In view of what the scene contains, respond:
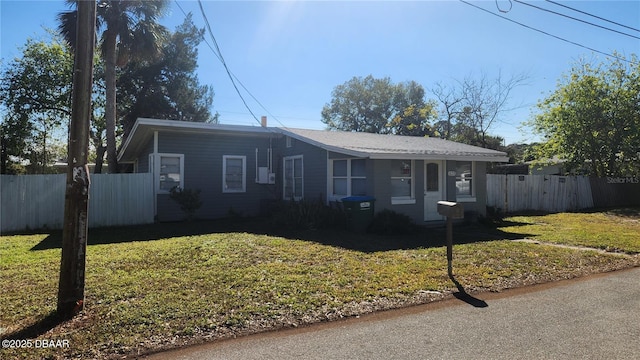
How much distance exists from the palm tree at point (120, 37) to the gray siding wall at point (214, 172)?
432 centimetres

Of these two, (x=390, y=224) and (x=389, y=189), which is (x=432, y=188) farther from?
(x=390, y=224)

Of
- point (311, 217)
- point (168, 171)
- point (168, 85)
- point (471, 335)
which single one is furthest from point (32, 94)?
point (471, 335)

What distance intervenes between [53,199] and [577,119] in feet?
87.4

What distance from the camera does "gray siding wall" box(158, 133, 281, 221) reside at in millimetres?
14844

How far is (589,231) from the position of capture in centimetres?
1246

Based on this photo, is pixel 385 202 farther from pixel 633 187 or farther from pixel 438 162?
pixel 633 187

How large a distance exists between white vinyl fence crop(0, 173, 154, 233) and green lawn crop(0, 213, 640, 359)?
5.05 feet

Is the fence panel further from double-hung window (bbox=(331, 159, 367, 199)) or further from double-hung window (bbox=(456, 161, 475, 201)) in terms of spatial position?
double-hung window (bbox=(456, 161, 475, 201))

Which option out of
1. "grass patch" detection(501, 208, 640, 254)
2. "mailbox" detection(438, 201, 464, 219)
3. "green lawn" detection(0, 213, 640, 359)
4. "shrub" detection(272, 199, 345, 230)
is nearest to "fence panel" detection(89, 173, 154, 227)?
"green lawn" detection(0, 213, 640, 359)

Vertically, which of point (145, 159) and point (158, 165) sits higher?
point (145, 159)

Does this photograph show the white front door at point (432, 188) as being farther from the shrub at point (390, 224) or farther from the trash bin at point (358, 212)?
the trash bin at point (358, 212)

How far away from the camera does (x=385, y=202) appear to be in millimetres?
12398

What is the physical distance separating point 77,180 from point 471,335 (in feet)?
15.6

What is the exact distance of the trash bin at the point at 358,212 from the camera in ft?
38.1
